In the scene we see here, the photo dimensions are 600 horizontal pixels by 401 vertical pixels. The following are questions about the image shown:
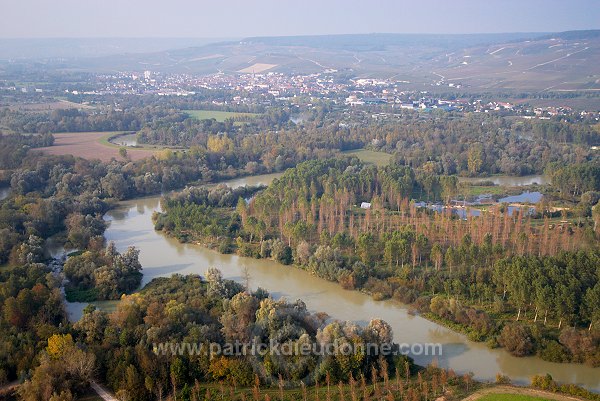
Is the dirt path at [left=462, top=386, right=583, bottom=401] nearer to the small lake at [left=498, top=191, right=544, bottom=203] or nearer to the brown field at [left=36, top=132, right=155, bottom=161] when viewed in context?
the small lake at [left=498, top=191, right=544, bottom=203]

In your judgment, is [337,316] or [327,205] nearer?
[337,316]

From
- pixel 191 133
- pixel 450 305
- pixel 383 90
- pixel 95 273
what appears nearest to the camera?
pixel 450 305

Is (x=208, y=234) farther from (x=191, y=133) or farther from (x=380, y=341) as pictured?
(x=191, y=133)

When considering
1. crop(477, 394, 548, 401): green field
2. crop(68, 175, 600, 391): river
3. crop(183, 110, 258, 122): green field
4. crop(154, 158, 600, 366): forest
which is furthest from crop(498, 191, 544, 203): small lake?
crop(183, 110, 258, 122): green field

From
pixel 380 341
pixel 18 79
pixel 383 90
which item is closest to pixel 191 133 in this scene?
pixel 380 341

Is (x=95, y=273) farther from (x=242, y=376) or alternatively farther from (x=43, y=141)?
(x=43, y=141)

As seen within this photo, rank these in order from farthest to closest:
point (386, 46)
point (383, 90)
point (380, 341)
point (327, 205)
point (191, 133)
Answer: point (386, 46) → point (383, 90) → point (191, 133) → point (327, 205) → point (380, 341)

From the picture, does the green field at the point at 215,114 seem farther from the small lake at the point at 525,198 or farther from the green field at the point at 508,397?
the green field at the point at 508,397

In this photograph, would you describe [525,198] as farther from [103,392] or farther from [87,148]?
[87,148]
